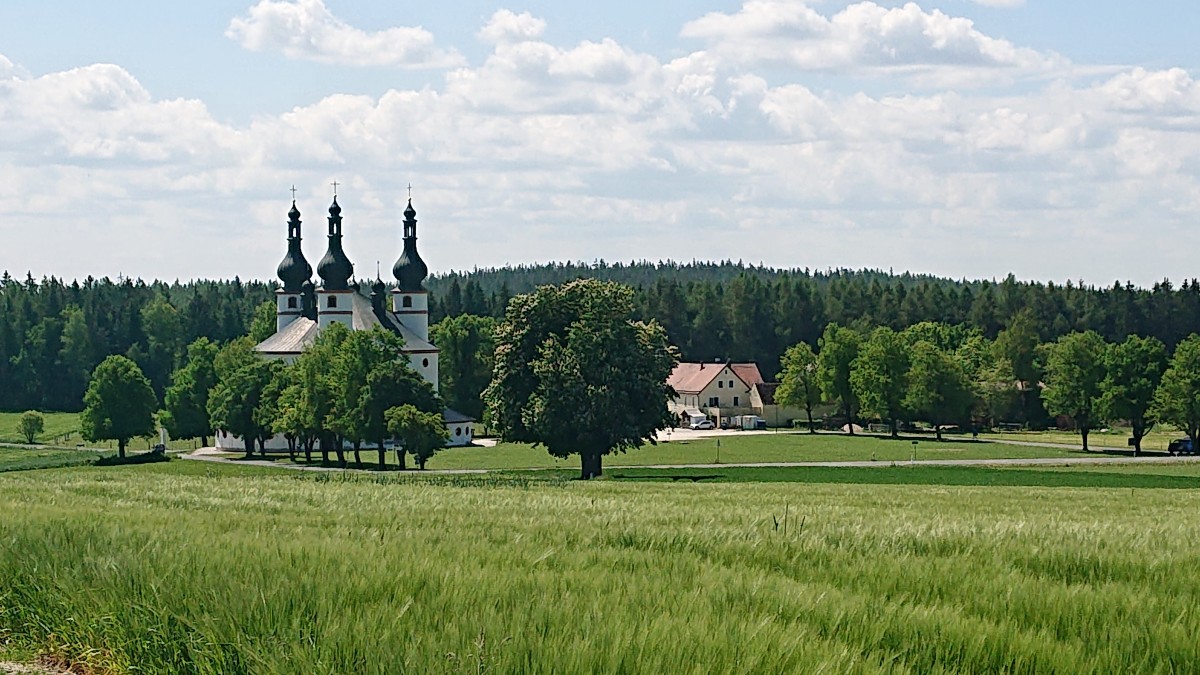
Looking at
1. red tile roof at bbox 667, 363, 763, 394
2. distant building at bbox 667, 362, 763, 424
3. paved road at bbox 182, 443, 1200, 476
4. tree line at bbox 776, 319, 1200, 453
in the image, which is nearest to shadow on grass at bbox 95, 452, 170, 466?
paved road at bbox 182, 443, 1200, 476

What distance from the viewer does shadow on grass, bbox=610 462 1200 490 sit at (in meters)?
60.1

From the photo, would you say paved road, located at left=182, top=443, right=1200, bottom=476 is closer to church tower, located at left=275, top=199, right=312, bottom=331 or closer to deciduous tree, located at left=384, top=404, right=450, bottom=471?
deciduous tree, located at left=384, top=404, right=450, bottom=471

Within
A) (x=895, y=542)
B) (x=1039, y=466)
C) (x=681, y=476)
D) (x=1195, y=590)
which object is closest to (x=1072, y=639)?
(x=1195, y=590)

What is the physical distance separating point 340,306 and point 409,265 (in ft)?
31.4

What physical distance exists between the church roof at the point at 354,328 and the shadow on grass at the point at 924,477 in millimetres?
48086

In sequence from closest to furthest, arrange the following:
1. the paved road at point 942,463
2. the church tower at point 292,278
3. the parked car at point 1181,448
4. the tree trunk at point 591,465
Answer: the tree trunk at point 591,465 → the paved road at point 942,463 → the parked car at point 1181,448 → the church tower at point 292,278

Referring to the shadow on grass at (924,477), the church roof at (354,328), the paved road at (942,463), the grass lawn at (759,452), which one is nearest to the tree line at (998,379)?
the grass lawn at (759,452)

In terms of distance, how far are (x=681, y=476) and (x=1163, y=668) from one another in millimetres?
59678

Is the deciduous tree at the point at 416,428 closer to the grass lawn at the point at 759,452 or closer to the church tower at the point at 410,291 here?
the grass lawn at the point at 759,452

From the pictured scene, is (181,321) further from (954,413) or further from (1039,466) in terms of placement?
(1039,466)

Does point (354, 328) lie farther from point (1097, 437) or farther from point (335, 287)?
point (1097, 437)

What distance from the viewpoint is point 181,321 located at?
18462cm

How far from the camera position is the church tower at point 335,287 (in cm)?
11862

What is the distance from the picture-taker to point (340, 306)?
4680 inches
